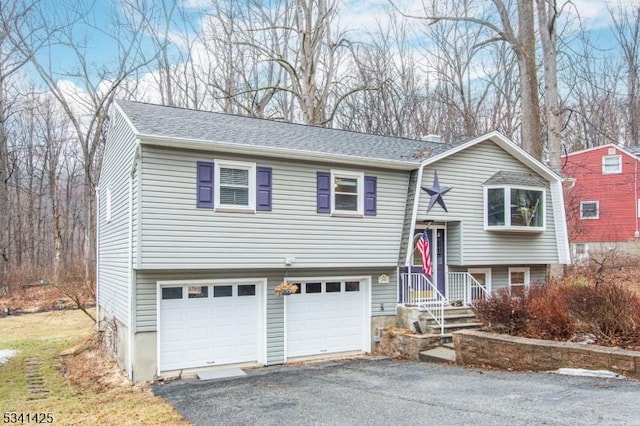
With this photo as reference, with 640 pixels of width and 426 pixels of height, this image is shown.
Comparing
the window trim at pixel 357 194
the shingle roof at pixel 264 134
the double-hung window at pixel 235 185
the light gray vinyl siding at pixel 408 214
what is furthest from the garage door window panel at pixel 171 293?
the light gray vinyl siding at pixel 408 214

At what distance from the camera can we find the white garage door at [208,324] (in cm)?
1065

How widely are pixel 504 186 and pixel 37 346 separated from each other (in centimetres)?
1469

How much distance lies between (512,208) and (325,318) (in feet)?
19.0

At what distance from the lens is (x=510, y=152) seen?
14.3m

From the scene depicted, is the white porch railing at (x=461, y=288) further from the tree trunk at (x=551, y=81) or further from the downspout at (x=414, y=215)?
the tree trunk at (x=551, y=81)

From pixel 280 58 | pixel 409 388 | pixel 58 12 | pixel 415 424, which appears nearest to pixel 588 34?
pixel 280 58

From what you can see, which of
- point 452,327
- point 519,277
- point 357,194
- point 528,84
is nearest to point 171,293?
point 357,194

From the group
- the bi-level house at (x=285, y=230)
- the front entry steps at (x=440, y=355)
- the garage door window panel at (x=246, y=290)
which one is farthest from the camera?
the garage door window panel at (x=246, y=290)

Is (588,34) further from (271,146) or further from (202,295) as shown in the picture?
(202,295)

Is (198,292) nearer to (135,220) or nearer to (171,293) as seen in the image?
(171,293)

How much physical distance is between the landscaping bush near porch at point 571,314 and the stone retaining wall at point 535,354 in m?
0.60

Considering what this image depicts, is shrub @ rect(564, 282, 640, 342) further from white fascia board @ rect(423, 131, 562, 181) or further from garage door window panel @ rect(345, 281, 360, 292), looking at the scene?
garage door window panel @ rect(345, 281, 360, 292)

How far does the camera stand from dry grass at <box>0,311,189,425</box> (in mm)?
7766

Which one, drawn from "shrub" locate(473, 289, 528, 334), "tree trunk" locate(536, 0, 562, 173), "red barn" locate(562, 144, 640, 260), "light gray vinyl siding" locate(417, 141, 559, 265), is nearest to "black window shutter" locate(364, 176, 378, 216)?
"light gray vinyl siding" locate(417, 141, 559, 265)
